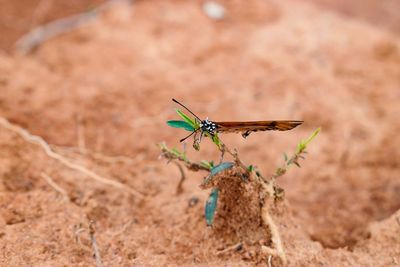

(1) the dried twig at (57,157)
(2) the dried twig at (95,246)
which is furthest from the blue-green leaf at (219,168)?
(1) the dried twig at (57,157)

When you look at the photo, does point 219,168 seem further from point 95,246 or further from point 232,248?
point 95,246

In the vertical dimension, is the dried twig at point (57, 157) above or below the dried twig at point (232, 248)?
above

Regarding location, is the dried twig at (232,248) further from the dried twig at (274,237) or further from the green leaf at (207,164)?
the green leaf at (207,164)

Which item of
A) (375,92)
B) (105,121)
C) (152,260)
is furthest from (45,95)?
(375,92)

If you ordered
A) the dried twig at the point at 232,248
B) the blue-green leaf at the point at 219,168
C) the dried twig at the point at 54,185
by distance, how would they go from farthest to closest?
1. the dried twig at the point at 54,185
2. the dried twig at the point at 232,248
3. the blue-green leaf at the point at 219,168

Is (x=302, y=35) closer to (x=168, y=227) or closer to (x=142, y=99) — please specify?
(x=142, y=99)

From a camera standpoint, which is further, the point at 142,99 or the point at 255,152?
the point at 142,99

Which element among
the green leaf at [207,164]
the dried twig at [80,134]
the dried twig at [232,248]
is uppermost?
the dried twig at [80,134]
